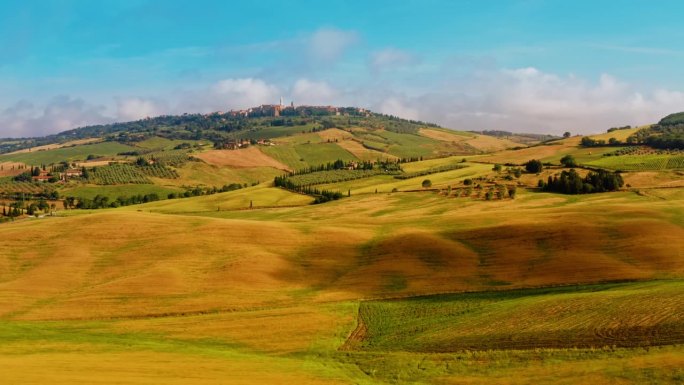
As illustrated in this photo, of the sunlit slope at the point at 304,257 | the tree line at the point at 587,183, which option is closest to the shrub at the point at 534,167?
the tree line at the point at 587,183

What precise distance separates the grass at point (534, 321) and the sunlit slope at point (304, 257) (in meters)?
9.22

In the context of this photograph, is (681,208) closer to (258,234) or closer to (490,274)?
(490,274)

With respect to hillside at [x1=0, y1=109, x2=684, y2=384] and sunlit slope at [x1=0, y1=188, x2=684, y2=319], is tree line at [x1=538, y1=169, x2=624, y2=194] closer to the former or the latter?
sunlit slope at [x1=0, y1=188, x2=684, y2=319]

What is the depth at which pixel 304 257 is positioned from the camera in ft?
295

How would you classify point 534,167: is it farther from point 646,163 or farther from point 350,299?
point 350,299

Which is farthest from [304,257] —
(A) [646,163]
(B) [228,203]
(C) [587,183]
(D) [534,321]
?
(A) [646,163]

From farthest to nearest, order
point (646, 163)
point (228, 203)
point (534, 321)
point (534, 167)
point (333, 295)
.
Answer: point (534, 167) < point (646, 163) < point (228, 203) < point (333, 295) < point (534, 321)

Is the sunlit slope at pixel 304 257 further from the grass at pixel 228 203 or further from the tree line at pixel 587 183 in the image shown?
the grass at pixel 228 203

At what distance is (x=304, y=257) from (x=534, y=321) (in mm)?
45137

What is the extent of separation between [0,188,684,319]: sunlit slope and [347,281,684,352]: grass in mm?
9215

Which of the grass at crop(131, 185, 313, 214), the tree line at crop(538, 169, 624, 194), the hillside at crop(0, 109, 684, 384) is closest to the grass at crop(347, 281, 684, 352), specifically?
the hillside at crop(0, 109, 684, 384)

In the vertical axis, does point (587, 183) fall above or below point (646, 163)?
below

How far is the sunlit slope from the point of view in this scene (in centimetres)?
7262

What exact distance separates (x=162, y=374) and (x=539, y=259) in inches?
2299
